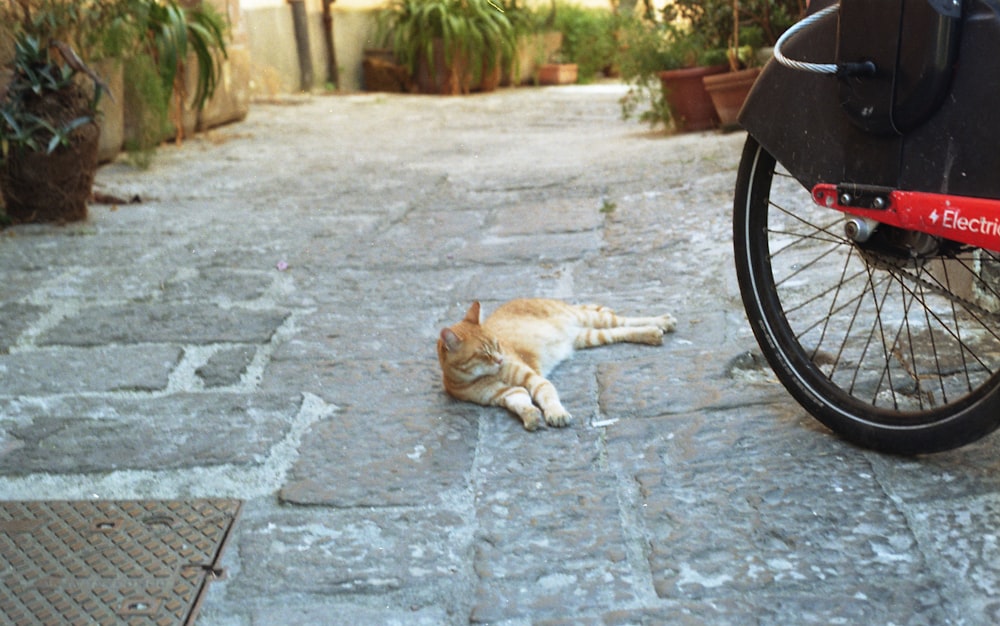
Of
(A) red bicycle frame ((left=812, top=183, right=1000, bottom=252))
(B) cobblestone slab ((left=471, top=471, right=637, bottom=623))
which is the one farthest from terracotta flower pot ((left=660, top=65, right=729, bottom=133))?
(B) cobblestone slab ((left=471, top=471, right=637, bottom=623))

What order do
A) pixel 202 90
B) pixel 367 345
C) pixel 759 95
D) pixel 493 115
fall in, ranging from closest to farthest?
pixel 759 95, pixel 367 345, pixel 202 90, pixel 493 115

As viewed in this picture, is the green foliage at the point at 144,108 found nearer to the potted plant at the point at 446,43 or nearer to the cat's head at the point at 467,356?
the cat's head at the point at 467,356

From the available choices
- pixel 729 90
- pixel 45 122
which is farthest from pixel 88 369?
pixel 729 90

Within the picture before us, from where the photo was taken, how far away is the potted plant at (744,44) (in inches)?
240

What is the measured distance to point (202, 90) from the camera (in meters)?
7.00

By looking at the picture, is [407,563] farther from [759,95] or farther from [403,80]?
[403,80]

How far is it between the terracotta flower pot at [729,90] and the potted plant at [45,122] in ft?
11.6

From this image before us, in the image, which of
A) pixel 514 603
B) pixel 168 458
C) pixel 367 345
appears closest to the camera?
pixel 514 603

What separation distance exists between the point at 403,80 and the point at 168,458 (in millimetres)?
9639

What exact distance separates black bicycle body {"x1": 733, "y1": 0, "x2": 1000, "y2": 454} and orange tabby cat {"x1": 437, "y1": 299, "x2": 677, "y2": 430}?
0.57 metres

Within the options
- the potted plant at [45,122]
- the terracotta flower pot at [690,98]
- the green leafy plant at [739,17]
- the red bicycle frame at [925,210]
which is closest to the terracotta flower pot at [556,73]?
the green leafy plant at [739,17]

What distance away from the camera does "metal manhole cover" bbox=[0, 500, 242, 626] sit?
1758mm

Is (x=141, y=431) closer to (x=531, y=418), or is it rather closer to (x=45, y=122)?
(x=531, y=418)

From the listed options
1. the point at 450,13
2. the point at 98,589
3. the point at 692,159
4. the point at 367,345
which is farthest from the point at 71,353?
the point at 450,13
